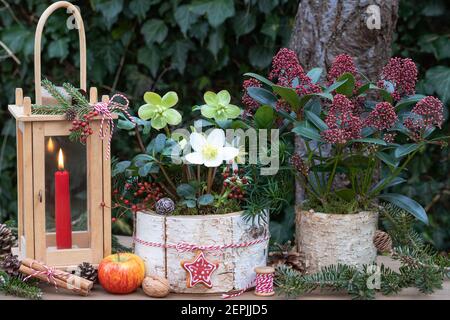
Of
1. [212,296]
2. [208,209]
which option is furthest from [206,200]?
[212,296]

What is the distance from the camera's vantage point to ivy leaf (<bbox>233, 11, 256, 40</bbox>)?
235cm

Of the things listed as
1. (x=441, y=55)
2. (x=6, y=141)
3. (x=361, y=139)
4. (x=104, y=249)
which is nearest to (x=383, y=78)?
(x=361, y=139)

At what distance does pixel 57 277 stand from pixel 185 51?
121 centimetres

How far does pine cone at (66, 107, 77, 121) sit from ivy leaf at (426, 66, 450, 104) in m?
1.27

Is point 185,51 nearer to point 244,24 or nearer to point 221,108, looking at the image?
point 244,24

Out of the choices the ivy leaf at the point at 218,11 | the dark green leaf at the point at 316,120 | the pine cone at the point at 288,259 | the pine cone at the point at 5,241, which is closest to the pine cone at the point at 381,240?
the pine cone at the point at 288,259

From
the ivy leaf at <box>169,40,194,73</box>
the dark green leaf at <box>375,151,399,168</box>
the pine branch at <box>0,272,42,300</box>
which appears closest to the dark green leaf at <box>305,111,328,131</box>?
the dark green leaf at <box>375,151,399,168</box>

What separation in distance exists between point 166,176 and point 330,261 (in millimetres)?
353

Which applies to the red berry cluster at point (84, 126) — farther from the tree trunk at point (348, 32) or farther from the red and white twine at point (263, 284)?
the tree trunk at point (348, 32)

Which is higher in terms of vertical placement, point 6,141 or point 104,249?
point 6,141

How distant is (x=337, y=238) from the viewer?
1.40 metres

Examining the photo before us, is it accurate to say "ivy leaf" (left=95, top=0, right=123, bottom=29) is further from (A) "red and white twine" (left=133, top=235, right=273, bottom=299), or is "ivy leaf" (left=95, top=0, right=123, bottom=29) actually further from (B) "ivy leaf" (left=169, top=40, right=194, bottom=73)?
(A) "red and white twine" (left=133, top=235, right=273, bottom=299)

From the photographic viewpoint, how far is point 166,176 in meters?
1.42

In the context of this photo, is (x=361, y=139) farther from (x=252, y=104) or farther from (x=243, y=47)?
(x=243, y=47)
